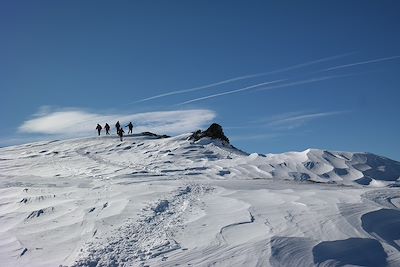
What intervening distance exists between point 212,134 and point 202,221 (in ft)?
79.6

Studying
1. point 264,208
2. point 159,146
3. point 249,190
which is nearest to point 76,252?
point 264,208

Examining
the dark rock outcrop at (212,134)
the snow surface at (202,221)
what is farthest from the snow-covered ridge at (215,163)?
the dark rock outcrop at (212,134)

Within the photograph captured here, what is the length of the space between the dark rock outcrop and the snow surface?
1285 cm

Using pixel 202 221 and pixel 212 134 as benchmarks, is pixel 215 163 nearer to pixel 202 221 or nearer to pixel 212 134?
pixel 212 134

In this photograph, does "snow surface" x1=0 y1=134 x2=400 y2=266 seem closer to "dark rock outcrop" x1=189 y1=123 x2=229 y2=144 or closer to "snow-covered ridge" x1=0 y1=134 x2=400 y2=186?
"snow-covered ridge" x1=0 y1=134 x2=400 y2=186

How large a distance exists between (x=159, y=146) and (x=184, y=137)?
227 cm

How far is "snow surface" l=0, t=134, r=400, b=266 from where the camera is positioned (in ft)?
23.0

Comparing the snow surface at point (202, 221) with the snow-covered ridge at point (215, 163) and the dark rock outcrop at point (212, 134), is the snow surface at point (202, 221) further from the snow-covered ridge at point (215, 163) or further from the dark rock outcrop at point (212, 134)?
the dark rock outcrop at point (212, 134)

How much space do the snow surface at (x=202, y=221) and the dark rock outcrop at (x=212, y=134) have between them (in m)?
12.9

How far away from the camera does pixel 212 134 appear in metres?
33.5

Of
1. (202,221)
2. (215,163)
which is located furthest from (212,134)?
(202,221)

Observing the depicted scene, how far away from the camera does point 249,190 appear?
1404cm

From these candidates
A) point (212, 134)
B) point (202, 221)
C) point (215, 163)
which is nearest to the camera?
point (202, 221)

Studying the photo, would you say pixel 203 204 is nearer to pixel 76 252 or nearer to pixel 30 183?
pixel 76 252
